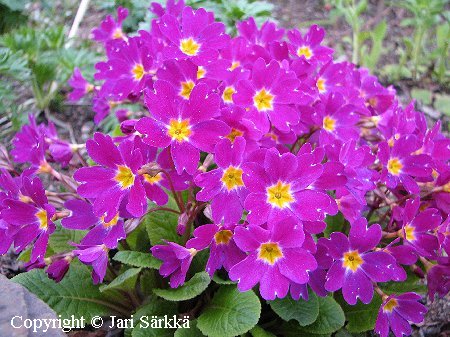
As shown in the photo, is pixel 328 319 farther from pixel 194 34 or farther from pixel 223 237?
pixel 194 34

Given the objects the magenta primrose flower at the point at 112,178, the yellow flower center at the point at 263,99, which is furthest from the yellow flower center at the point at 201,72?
the magenta primrose flower at the point at 112,178

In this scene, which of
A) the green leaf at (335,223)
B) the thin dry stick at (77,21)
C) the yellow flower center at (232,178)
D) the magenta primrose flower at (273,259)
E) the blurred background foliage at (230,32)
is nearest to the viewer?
the magenta primrose flower at (273,259)

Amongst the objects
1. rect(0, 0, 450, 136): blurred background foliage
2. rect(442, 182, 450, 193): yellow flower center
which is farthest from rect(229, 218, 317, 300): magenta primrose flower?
rect(0, 0, 450, 136): blurred background foliage

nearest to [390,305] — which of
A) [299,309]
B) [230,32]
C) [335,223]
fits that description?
[299,309]

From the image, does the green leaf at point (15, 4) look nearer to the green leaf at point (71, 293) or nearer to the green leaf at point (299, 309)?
the green leaf at point (71, 293)

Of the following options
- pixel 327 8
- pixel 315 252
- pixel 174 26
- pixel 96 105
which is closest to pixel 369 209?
pixel 315 252

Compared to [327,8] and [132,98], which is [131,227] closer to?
[132,98]
